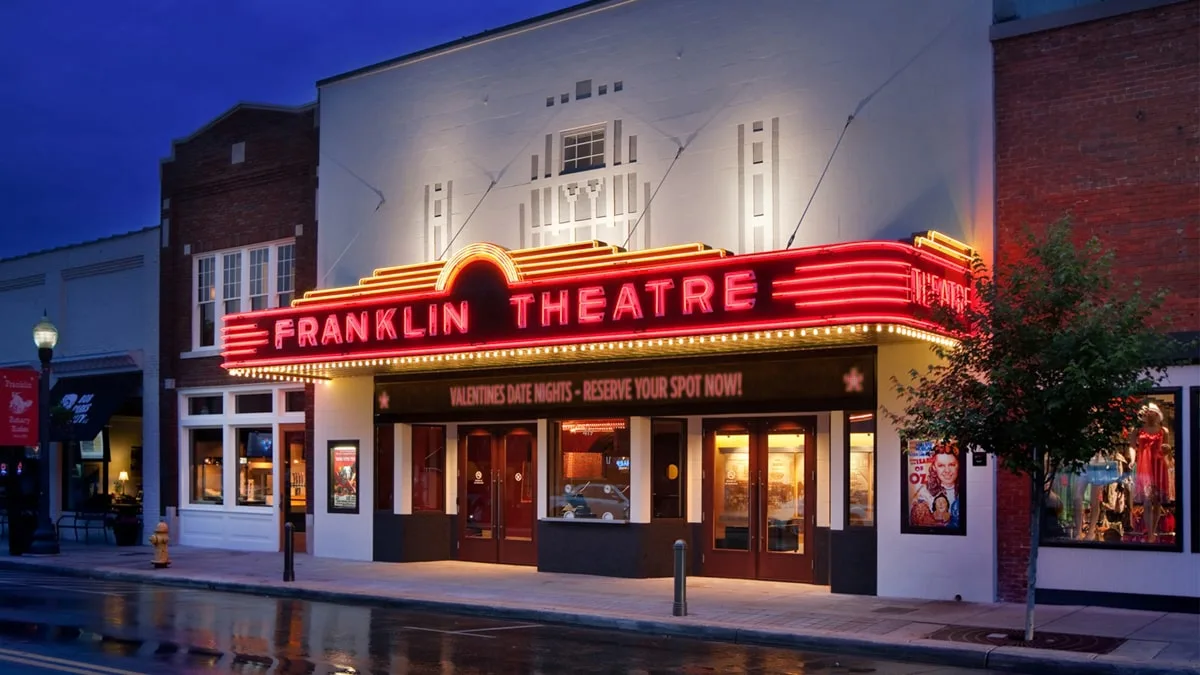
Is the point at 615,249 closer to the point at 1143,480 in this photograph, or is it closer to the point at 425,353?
the point at 425,353

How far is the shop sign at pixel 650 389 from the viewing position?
1752 centimetres

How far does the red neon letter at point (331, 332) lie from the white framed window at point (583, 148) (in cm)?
466

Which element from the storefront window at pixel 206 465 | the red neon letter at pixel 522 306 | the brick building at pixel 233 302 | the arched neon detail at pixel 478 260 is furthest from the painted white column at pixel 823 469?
the storefront window at pixel 206 465

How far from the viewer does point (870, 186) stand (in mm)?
17859

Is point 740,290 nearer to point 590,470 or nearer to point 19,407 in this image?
point 590,470

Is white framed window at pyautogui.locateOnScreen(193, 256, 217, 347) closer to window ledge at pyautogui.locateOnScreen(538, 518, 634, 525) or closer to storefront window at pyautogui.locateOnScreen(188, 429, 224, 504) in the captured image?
storefront window at pyautogui.locateOnScreen(188, 429, 224, 504)

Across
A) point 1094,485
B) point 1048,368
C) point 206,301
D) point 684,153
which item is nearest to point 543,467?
point 684,153

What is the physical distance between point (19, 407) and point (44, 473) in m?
1.66

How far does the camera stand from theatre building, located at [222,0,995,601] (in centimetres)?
1681

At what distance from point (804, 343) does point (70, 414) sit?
18333mm

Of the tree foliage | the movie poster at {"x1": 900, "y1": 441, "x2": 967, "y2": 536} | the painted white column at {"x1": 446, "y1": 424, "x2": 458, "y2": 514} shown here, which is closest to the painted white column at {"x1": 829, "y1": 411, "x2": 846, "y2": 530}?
the movie poster at {"x1": 900, "y1": 441, "x2": 967, "y2": 536}

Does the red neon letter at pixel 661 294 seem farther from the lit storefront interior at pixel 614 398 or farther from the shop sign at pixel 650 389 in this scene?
the shop sign at pixel 650 389

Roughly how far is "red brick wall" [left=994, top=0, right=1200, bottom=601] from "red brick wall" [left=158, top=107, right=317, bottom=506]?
14.0 meters

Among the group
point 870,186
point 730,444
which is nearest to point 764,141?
point 870,186
